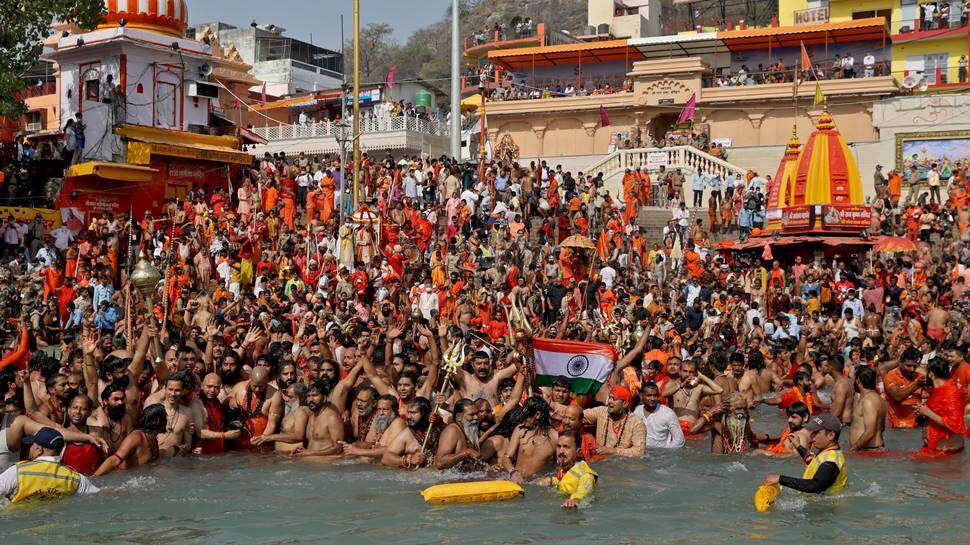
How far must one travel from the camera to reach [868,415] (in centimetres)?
1120

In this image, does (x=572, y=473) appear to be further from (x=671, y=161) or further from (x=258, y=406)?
(x=671, y=161)

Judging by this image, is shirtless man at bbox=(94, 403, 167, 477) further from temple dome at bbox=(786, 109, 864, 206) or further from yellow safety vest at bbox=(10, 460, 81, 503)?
temple dome at bbox=(786, 109, 864, 206)

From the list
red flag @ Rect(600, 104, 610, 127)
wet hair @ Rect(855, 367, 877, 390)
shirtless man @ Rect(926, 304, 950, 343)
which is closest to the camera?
wet hair @ Rect(855, 367, 877, 390)

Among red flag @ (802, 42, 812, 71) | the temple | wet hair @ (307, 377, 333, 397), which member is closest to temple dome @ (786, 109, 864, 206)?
red flag @ (802, 42, 812, 71)

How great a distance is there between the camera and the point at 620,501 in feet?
33.3

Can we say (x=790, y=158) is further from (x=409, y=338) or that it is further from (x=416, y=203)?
(x=409, y=338)

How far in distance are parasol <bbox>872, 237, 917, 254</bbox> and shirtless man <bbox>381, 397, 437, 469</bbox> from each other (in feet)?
43.3

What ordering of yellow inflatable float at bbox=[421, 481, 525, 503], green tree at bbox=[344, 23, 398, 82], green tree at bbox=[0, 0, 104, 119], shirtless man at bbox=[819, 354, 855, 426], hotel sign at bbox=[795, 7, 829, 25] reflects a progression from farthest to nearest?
1. green tree at bbox=[344, 23, 398, 82]
2. hotel sign at bbox=[795, 7, 829, 25]
3. green tree at bbox=[0, 0, 104, 119]
4. shirtless man at bbox=[819, 354, 855, 426]
5. yellow inflatable float at bbox=[421, 481, 525, 503]

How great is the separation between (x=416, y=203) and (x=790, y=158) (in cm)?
850

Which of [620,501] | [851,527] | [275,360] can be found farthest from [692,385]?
[275,360]

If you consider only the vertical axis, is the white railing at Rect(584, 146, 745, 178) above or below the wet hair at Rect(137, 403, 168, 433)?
above

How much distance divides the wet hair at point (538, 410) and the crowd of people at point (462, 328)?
0.01 meters

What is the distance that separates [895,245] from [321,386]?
1345cm

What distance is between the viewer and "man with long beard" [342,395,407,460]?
420 inches
